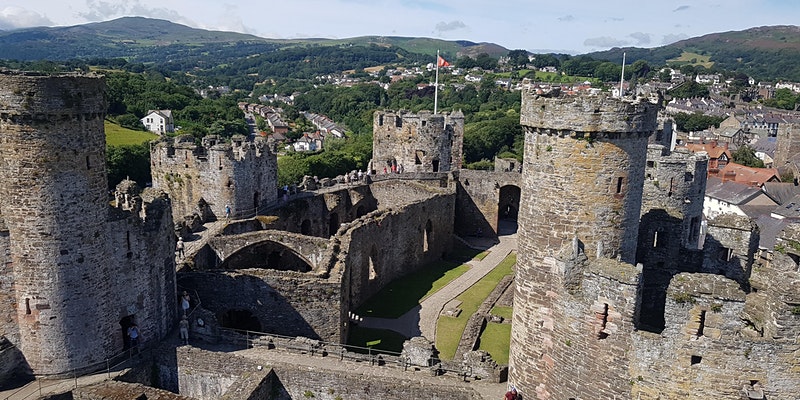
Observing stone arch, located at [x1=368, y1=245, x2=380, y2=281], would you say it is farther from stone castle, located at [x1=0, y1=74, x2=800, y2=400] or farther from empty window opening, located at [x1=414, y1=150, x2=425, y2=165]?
empty window opening, located at [x1=414, y1=150, x2=425, y2=165]

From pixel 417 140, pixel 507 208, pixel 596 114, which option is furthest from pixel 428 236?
pixel 596 114

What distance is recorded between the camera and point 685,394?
42.4ft

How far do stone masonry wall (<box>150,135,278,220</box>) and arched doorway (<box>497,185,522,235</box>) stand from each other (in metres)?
17.6

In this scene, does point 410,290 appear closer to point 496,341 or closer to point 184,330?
point 496,341

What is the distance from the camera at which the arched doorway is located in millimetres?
45625

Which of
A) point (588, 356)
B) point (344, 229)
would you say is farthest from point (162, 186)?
point (588, 356)

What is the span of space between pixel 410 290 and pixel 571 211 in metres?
19.3

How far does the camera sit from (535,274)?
1513cm

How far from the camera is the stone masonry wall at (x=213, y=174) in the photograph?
32.2 meters

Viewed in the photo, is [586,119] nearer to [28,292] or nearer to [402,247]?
[28,292]

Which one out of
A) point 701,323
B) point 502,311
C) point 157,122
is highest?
point 701,323

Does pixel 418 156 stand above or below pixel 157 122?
above

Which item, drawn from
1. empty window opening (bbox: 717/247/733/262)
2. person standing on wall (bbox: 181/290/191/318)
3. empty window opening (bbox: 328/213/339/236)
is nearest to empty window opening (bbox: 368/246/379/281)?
empty window opening (bbox: 328/213/339/236)

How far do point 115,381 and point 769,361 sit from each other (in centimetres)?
1641
